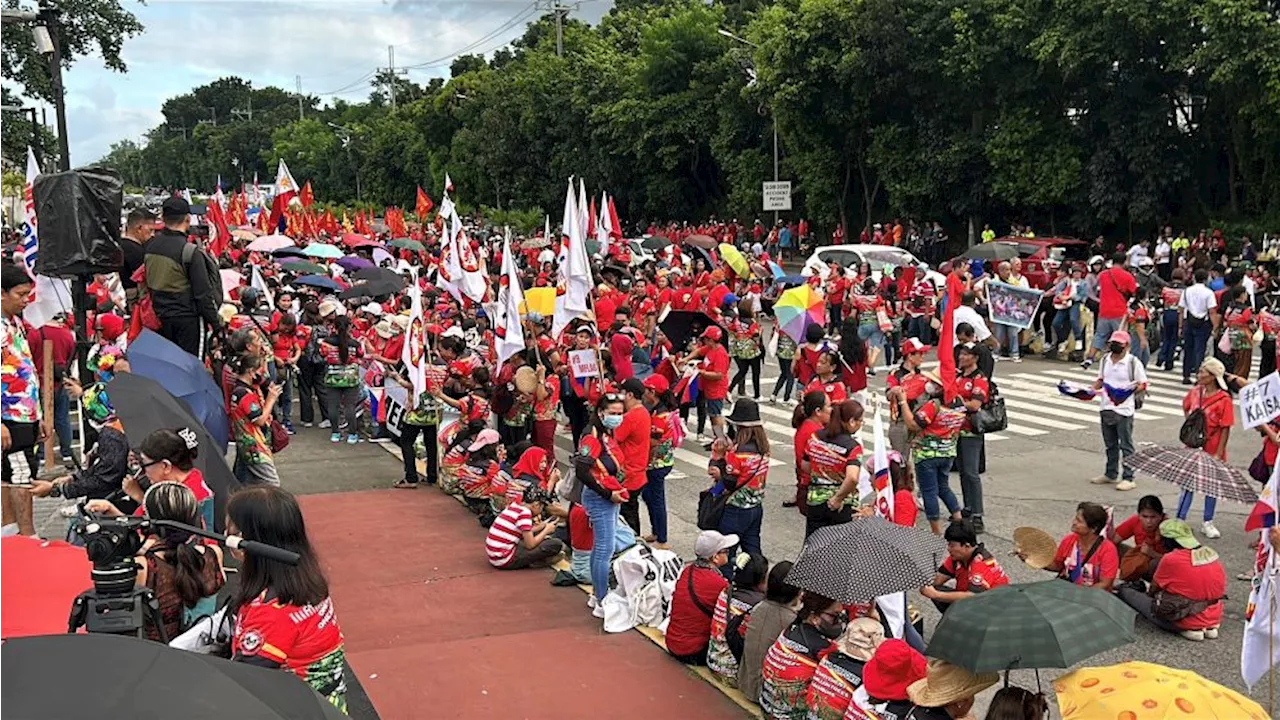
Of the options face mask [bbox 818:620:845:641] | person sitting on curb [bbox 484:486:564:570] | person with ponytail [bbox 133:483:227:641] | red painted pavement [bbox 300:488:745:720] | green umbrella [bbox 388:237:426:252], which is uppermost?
green umbrella [bbox 388:237:426:252]

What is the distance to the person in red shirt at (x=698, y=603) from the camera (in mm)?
7656

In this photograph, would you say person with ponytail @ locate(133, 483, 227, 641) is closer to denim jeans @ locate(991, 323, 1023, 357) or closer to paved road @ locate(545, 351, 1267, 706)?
paved road @ locate(545, 351, 1267, 706)

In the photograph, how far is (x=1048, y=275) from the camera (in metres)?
23.7

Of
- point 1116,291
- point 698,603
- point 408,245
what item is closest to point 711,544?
point 698,603

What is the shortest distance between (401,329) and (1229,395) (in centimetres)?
925

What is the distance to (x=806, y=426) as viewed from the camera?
372 inches

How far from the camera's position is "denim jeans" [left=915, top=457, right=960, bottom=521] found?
33.7 ft

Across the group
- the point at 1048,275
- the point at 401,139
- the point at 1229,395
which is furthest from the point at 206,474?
the point at 401,139

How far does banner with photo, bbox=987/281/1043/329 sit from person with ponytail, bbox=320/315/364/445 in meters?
11.0

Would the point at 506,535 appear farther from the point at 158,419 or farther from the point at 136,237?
the point at 136,237

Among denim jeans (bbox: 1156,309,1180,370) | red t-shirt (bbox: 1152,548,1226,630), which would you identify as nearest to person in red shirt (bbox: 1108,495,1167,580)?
red t-shirt (bbox: 1152,548,1226,630)

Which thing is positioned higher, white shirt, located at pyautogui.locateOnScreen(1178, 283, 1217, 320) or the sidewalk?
white shirt, located at pyautogui.locateOnScreen(1178, 283, 1217, 320)

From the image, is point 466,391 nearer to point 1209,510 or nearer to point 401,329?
point 401,329

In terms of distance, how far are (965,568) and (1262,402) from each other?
2.61 metres
